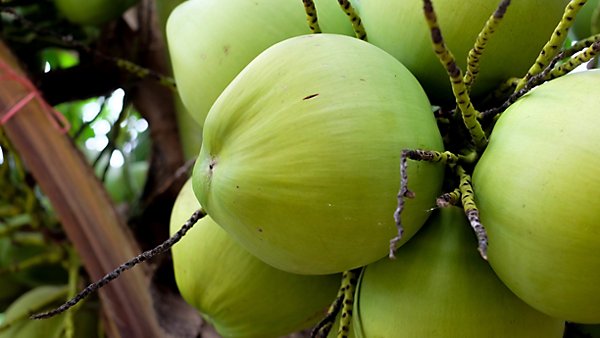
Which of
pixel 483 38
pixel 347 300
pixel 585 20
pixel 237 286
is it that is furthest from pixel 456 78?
pixel 585 20

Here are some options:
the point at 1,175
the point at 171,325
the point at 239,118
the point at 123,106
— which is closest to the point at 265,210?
the point at 239,118

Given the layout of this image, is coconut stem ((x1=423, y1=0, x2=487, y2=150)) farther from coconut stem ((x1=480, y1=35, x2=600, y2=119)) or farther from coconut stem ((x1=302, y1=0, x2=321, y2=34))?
coconut stem ((x1=302, y1=0, x2=321, y2=34))

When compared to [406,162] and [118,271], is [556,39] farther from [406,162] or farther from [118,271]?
[118,271]

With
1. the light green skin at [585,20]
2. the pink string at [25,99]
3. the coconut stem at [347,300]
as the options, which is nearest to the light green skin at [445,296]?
the coconut stem at [347,300]

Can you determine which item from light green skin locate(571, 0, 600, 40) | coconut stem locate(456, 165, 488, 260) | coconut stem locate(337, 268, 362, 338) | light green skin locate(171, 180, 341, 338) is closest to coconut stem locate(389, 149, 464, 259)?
coconut stem locate(456, 165, 488, 260)

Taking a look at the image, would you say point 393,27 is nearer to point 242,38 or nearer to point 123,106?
point 242,38

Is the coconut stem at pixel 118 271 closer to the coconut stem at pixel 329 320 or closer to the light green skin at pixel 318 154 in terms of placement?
the light green skin at pixel 318 154
